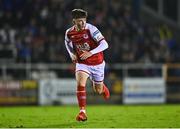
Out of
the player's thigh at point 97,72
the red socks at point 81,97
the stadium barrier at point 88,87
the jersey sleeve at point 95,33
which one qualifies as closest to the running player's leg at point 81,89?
the red socks at point 81,97

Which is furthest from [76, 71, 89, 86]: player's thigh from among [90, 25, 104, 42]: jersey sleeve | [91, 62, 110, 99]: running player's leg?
[90, 25, 104, 42]: jersey sleeve

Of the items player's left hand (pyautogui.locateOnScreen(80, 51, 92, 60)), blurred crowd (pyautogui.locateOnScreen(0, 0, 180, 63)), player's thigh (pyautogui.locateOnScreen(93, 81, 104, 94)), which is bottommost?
player's thigh (pyautogui.locateOnScreen(93, 81, 104, 94))

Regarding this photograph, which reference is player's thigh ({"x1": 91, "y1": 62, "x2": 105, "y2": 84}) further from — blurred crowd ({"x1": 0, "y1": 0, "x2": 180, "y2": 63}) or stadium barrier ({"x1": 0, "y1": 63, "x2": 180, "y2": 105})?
blurred crowd ({"x1": 0, "y1": 0, "x2": 180, "y2": 63})

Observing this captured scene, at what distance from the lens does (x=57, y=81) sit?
85.1ft

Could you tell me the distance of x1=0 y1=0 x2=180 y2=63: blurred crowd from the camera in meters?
26.9

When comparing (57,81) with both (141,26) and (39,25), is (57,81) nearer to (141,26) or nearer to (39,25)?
(39,25)

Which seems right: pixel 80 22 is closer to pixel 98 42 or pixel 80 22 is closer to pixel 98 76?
pixel 98 42

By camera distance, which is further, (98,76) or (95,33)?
(98,76)

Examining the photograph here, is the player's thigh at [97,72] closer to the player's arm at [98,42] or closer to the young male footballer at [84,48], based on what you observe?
the young male footballer at [84,48]

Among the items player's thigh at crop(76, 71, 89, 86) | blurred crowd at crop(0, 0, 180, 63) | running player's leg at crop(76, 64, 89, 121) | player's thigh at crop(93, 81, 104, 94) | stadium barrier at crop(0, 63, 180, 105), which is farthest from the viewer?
blurred crowd at crop(0, 0, 180, 63)

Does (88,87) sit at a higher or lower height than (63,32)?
lower

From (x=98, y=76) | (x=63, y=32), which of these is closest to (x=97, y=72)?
(x=98, y=76)

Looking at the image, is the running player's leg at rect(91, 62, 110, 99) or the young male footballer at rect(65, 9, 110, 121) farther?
the running player's leg at rect(91, 62, 110, 99)

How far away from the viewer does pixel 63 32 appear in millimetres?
28391
